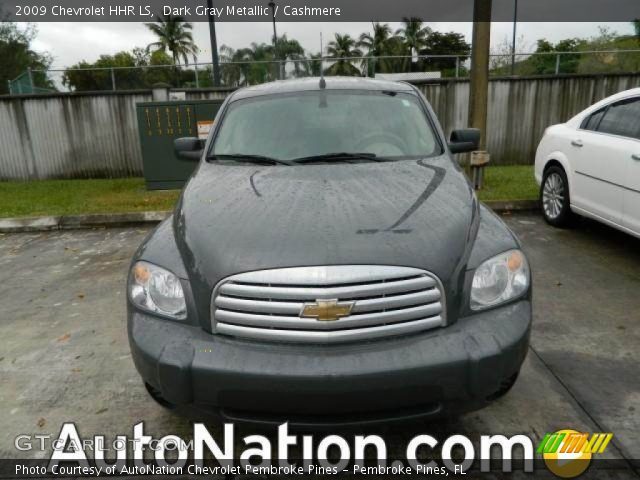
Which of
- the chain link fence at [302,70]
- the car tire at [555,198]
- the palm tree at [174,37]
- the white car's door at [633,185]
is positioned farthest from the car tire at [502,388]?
the palm tree at [174,37]

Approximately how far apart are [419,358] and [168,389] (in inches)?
39.3

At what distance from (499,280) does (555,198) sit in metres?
4.35

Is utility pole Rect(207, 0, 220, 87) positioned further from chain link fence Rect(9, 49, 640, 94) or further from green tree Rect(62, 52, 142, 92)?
green tree Rect(62, 52, 142, 92)

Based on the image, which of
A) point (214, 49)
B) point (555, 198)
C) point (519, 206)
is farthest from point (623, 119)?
point (214, 49)

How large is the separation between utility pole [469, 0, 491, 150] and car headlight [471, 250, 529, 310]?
18.5 feet

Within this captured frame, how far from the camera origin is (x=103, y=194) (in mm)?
8930

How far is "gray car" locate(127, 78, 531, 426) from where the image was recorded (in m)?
1.90

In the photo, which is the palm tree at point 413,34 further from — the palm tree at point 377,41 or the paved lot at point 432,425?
the paved lot at point 432,425

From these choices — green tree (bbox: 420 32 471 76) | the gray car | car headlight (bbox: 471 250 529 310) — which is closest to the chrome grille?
the gray car

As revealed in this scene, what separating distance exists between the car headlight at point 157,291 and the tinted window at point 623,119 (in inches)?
176

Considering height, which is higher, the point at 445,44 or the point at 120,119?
the point at 445,44

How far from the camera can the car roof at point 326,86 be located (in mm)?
3727

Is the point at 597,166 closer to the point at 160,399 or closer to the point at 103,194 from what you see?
the point at 160,399

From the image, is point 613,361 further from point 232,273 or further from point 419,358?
point 232,273
